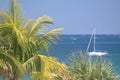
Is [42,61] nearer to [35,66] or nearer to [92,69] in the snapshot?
[35,66]

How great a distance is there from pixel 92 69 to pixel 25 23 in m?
2.22

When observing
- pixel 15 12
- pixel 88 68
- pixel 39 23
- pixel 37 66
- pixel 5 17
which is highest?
pixel 15 12

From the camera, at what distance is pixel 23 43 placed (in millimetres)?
8734

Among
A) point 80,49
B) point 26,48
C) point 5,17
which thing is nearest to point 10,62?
point 26,48

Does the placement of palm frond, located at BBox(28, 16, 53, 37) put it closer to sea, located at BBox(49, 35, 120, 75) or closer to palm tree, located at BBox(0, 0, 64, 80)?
palm tree, located at BBox(0, 0, 64, 80)

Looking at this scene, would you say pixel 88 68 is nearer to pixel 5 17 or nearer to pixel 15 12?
pixel 15 12

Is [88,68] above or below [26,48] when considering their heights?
below

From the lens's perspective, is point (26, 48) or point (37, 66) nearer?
point (37, 66)

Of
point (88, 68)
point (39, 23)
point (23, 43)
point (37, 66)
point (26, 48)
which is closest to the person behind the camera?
point (37, 66)

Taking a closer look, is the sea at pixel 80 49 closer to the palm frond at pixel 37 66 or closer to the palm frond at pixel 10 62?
the palm frond at pixel 37 66

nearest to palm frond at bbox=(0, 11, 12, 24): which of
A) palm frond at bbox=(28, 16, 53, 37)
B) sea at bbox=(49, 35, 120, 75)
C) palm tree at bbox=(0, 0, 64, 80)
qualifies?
palm tree at bbox=(0, 0, 64, 80)

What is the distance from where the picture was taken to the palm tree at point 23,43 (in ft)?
27.1

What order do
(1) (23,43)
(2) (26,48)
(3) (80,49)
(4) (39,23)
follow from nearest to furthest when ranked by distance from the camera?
(1) (23,43) → (2) (26,48) → (4) (39,23) → (3) (80,49)

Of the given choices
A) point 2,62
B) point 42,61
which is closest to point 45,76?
point 42,61
